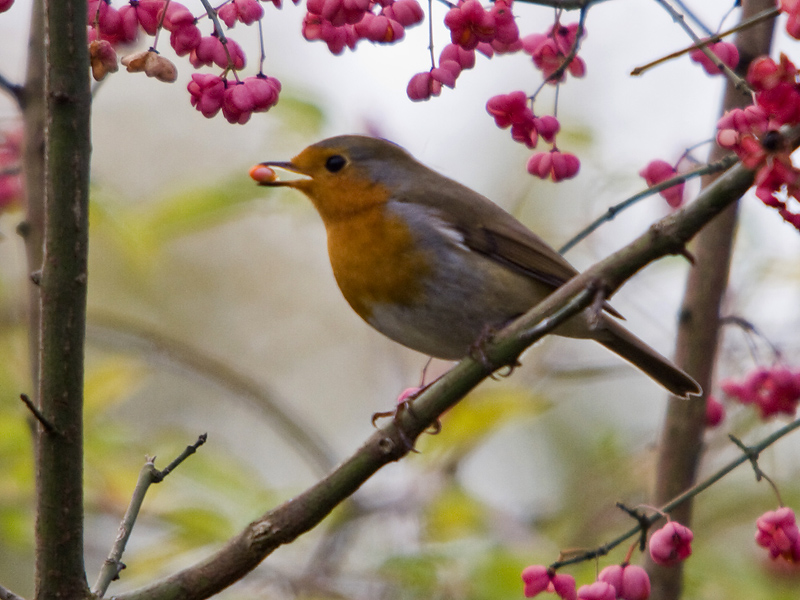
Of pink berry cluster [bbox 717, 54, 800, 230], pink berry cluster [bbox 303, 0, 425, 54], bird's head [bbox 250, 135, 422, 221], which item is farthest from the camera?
bird's head [bbox 250, 135, 422, 221]

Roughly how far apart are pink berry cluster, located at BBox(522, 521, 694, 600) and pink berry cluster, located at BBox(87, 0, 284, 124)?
1.16m

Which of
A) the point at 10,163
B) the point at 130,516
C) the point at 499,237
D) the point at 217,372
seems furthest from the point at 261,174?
the point at 10,163

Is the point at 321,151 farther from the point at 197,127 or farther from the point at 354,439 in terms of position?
the point at 197,127

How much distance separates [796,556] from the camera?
1.97 m

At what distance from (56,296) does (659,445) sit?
1897mm

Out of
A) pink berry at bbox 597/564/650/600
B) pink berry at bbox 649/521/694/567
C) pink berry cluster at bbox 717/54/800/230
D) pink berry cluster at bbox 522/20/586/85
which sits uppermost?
pink berry cluster at bbox 522/20/586/85

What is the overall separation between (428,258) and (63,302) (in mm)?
1580

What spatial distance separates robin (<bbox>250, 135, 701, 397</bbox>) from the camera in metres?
2.99

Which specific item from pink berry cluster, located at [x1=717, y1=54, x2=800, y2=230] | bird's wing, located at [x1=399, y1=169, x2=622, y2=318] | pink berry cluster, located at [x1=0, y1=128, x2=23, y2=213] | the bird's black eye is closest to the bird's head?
the bird's black eye

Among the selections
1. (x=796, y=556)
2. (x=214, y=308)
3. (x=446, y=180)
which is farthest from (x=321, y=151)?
(x=214, y=308)

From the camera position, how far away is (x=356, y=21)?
1.89 metres

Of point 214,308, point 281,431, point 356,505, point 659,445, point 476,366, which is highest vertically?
point 214,308

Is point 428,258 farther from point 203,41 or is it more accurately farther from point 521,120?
point 203,41

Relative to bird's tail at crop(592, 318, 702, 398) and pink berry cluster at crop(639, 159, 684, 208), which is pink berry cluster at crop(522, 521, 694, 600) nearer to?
pink berry cluster at crop(639, 159, 684, 208)
